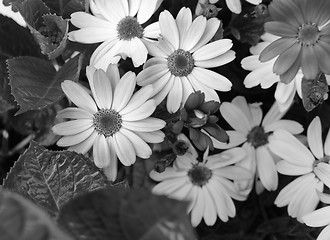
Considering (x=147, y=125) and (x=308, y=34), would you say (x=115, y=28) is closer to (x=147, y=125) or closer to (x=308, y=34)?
(x=147, y=125)

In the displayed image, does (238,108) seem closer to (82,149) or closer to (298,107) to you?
(298,107)

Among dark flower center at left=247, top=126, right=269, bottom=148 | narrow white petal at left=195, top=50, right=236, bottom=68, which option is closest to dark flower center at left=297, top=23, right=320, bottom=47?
narrow white petal at left=195, top=50, right=236, bottom=68

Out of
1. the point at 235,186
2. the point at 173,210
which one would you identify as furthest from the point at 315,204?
the point at 173,210

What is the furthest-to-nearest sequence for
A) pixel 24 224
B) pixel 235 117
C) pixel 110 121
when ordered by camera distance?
pixel 235 117 → pixel 110 121 → pixel 24 224

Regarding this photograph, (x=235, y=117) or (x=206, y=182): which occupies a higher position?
(x=235, y=117)

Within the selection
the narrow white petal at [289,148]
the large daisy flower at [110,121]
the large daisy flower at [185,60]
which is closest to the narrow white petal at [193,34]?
the large daisy flower at [185,60]

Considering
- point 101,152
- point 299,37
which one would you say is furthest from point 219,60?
point 101,152
